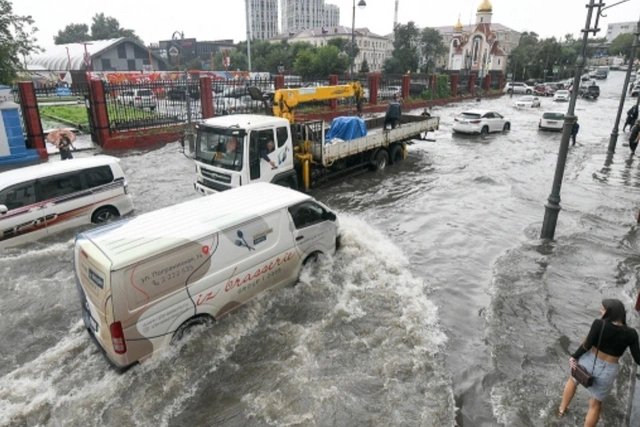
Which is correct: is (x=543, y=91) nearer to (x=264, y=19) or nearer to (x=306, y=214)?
(x=306, y=214)

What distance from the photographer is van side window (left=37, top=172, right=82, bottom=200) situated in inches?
357

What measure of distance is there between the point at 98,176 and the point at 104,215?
981mm

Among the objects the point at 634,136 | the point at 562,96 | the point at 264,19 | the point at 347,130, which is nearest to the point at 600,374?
the point at 347,130

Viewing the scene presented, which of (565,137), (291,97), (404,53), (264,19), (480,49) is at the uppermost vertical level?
(264,19)

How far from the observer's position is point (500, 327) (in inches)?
263

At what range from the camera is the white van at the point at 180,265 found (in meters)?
4.92

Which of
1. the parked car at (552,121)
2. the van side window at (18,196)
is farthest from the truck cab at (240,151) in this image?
the parked car at (552,121)

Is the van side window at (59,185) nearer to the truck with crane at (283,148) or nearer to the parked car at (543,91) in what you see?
the truck with crane at (283,148)

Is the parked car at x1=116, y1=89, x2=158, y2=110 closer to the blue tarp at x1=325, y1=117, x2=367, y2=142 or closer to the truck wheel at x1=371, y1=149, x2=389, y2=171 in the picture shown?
the blue tarp at x1=325, y1=117, x2=367, y2=142

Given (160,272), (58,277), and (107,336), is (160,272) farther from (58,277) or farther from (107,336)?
(58,277)

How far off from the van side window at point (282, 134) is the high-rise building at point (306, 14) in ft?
559

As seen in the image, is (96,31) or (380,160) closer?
(380,160)

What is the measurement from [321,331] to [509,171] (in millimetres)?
12850

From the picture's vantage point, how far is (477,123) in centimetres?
2327
